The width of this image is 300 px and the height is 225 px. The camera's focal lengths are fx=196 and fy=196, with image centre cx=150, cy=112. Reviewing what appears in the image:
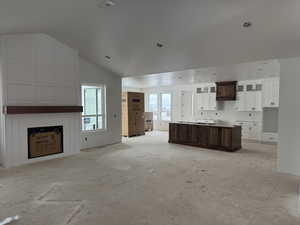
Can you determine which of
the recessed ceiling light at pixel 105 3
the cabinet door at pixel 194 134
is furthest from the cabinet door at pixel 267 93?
the recessed ceiling light at pixel 105 3

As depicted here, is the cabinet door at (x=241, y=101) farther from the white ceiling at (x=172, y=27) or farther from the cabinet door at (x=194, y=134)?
the white ceiling at (x=172, y=27)

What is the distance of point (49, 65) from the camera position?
4898 mm

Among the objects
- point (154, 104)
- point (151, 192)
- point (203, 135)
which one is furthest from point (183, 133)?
point (154, 104)

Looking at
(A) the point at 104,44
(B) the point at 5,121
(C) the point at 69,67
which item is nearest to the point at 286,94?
(A) the point at 104,44

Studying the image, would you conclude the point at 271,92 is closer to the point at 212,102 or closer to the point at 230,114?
the point at 230,114

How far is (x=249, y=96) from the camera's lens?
297 inches

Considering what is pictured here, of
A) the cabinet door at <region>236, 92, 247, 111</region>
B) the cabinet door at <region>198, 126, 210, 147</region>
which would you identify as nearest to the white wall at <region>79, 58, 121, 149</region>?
the cabinet door at <region>198, 126, 210, 147</region>

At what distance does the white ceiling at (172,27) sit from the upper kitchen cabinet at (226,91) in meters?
3.30

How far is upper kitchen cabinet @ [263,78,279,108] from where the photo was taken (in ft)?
22.6

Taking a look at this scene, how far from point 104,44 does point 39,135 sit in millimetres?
2727

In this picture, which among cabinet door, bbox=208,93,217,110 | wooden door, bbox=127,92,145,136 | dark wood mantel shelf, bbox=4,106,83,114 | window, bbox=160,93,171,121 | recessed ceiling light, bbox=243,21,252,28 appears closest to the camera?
recessed ceiling light, bbox=243,21,252,28

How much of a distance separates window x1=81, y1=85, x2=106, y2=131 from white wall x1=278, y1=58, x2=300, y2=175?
505cm

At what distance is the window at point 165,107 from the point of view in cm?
1066

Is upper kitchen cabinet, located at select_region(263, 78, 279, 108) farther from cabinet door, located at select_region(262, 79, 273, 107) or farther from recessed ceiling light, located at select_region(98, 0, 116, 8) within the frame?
recessed ceiling light, located at select_region(98, 0, 116, 8)
